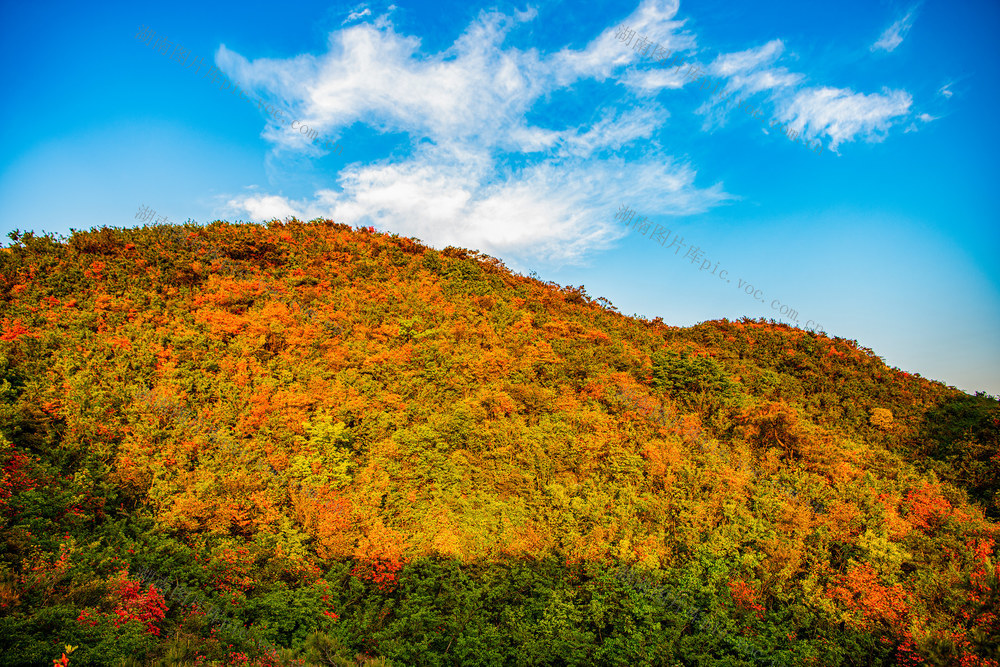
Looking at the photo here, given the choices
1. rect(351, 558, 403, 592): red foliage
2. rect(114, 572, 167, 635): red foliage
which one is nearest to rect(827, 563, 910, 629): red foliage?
rect(351, 558, 403, 592): red foliage

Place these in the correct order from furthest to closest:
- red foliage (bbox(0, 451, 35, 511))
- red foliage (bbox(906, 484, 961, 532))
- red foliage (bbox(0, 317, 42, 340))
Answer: red foliage (bbox(0, 317, 42, 340)), red foliage (bbox(906, 484, 961, 532)), red foliage (bbox(0, 451, 35, 511))

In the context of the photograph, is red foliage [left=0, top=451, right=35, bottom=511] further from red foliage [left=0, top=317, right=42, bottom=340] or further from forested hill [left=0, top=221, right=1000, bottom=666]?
red foliage [left=0, top=317, right=42, bottom=340]

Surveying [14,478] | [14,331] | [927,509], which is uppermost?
[927,509]

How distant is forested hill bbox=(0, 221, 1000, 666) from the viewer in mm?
8086

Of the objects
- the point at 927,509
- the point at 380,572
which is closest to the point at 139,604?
the point at 380,572

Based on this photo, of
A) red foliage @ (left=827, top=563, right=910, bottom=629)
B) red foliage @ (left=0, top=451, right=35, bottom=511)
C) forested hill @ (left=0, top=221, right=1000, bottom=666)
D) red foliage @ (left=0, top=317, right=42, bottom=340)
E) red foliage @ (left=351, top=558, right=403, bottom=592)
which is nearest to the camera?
red foliage @ (left=0, top=451, right=35, bottom=511)

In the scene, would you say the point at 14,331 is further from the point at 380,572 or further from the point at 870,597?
the point at 870,597

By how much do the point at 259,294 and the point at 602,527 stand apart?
13.4 meters

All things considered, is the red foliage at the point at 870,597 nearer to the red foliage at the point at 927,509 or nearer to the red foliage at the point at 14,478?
the red foliage at the point at 927,509

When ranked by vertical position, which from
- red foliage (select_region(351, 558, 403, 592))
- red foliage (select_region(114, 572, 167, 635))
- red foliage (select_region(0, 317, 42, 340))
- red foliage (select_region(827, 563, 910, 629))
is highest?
red foliage (select_region(0, 317, 42, 340))

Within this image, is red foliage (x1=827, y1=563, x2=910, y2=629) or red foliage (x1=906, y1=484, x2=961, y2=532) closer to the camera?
red foliage (x1=827, y1=563, x2=910, y2=629)

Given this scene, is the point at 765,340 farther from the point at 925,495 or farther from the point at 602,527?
the point at 602,527

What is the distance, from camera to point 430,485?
10.9 metres

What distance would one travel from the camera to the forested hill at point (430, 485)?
8.09m
